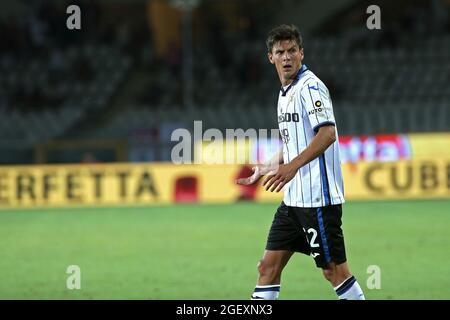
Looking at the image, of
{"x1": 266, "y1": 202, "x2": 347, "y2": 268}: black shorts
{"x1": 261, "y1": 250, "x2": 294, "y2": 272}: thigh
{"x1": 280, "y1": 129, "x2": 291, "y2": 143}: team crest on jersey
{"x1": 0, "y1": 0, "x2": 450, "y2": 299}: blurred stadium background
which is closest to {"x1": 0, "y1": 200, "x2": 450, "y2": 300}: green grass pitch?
{"x1": 0, "y1": 0, "x2": 450, "y2": 299}: blurred stadium background

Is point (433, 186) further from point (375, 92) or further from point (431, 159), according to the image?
point (375, 92)

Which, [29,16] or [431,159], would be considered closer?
[431,159]

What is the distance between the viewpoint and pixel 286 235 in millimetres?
7398

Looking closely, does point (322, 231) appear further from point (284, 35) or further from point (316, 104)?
point (284, 35)

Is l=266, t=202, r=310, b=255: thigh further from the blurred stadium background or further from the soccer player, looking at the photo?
the blurred stadium background

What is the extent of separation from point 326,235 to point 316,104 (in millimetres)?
929

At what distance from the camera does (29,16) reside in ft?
109

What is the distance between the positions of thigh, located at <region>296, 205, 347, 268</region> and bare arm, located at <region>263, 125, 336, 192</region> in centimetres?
46

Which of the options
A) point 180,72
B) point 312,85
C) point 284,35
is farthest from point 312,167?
point 180,72

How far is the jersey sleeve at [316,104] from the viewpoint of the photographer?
695 cm

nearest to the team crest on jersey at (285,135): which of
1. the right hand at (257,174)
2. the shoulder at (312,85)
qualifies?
the right hand at (257,174)

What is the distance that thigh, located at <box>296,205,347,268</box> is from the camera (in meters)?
7.05

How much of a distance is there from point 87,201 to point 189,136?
4.52 m
